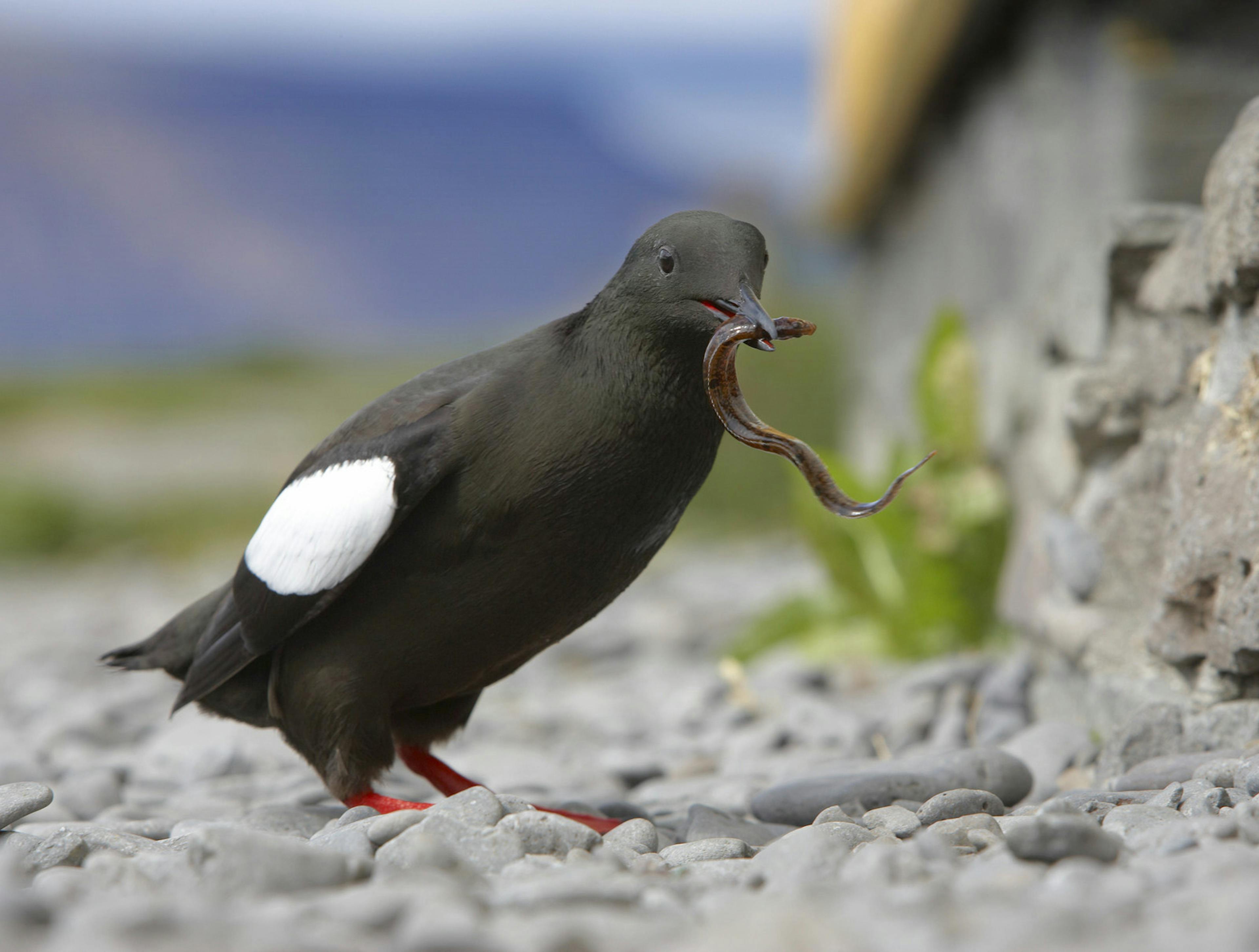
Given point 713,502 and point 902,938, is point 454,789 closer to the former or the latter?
point 902,938

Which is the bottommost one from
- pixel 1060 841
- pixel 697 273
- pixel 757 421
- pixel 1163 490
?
pixel 1060 841

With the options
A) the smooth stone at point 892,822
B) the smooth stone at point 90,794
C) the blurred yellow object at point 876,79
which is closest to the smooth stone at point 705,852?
the smooth stone at point 892,822

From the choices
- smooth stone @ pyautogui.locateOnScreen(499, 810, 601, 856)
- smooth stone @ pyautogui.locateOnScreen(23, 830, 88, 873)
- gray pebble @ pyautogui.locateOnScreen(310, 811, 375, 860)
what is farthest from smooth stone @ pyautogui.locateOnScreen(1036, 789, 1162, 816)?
smooth stone @ pyautogui.locateOnScreen(23, 830, 88, 873)

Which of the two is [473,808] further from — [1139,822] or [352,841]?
[1139,822]

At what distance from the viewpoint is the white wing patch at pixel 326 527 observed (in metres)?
2.65

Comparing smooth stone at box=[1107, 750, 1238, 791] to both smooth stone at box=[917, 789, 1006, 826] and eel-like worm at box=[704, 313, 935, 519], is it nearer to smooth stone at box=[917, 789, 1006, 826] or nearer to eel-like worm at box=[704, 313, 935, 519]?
smooth stone at box=[917, 789, 1006, 826]

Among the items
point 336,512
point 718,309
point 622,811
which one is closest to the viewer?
point 718,309

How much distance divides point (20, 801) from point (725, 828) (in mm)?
1497

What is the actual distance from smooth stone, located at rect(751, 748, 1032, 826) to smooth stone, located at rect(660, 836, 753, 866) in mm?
515

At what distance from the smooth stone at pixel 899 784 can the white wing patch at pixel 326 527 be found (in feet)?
3.87

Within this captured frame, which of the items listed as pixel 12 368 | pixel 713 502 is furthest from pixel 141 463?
pixel 713 502

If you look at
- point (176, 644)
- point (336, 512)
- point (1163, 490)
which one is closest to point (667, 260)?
point (336, 512)

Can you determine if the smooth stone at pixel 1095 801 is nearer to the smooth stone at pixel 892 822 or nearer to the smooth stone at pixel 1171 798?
the smooth stone at pixel 1171 798

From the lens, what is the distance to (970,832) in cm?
221
